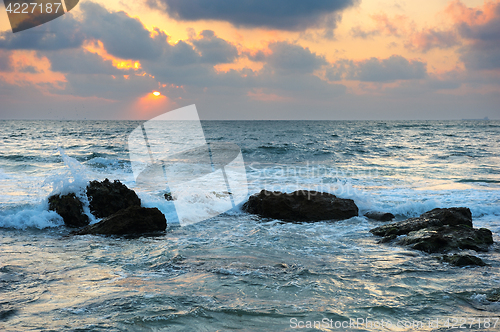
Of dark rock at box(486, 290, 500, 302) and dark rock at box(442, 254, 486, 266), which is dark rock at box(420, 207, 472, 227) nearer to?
dark rock at box(442, 254, 486, 266)

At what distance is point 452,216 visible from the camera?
6.23 meters

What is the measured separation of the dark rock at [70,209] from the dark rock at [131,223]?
0.71 meters

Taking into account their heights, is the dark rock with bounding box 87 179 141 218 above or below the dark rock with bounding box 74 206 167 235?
above

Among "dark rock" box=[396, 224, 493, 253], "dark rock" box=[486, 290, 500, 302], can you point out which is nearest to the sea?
"dark rock" box=[486, 290, 500, 302]

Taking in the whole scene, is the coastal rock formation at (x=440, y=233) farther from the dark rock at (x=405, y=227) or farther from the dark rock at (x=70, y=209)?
the dark rock at (x=70, y=209)

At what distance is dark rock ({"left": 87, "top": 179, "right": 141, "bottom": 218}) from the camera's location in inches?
279

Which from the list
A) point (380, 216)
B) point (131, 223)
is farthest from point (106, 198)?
point (380, 216)

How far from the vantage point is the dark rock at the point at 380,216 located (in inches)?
290

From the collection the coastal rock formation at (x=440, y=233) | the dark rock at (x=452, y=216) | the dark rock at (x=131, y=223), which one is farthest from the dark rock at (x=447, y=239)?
the dark rock at (x=131, y=223)

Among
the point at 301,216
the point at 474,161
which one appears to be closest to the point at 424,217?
the point at 301,216

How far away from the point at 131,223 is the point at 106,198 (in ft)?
4.86

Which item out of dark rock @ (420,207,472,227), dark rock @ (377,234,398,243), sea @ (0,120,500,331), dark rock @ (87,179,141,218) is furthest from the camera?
dark rock @ (87,179,141,218)

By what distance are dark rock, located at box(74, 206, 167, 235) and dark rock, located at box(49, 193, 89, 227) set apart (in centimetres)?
71

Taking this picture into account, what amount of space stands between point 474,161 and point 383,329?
18117 mm
